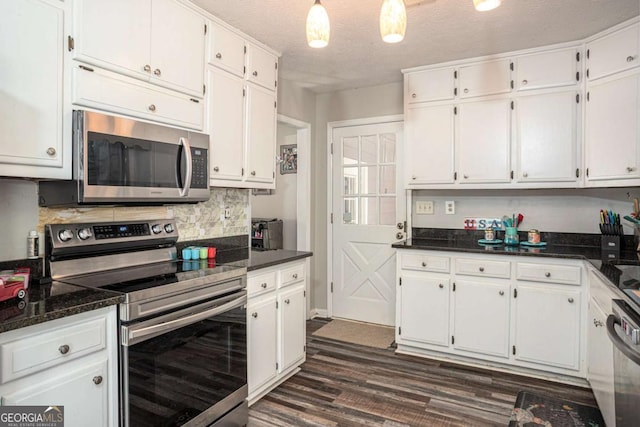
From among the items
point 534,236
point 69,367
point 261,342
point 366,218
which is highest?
point 366,218

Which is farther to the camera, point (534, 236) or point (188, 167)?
point (534, 236)

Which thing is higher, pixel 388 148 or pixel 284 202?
pixel 388 148

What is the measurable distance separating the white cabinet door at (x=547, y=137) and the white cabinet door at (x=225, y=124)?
220 centimetres

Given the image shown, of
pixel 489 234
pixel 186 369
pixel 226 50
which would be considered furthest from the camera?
pixel 489 234

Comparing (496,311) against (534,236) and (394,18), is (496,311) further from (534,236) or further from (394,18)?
(394,18)

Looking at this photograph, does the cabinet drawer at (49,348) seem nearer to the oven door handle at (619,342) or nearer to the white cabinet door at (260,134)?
the white cabinet door at (260,134)

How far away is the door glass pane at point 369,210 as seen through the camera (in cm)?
404

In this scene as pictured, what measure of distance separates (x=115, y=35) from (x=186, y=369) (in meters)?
1.67

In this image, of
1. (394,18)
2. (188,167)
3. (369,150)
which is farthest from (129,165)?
(369,150)

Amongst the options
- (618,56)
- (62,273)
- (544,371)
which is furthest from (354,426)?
(618,56)

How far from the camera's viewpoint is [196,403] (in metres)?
1.88

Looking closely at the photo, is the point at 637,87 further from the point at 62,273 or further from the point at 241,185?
the point at 62,273

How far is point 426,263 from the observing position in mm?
3145

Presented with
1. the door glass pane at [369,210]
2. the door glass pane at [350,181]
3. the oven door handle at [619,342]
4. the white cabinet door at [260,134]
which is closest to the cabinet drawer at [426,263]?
the door glass pane at [369,210]
